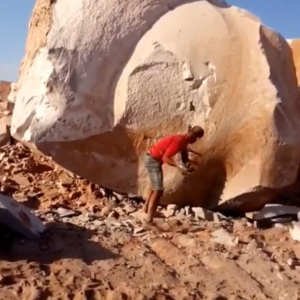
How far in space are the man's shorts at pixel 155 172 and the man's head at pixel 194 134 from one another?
0.34 m

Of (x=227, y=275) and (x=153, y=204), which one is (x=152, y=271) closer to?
(x=227, y=275)

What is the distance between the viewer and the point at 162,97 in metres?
5.22

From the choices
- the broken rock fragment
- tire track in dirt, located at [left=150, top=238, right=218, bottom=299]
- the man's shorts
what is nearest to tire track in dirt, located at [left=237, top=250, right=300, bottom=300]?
tire track in dirt, located at [left=150, top=238, right=218, bottom=299]

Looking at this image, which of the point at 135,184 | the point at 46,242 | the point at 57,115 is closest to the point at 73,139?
the point at 57,115

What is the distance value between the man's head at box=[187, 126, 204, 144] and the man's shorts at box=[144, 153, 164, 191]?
34 centimetres

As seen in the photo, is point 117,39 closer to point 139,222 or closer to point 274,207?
point 139,222

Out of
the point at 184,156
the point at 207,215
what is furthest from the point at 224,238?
the point at 184,156

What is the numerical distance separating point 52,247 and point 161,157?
129cm

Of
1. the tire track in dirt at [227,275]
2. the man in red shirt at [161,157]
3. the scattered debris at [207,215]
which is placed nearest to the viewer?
the tire track in dirt at [227,275]

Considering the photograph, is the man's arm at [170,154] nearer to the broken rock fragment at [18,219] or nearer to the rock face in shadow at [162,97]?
the rock face in shadow at [162,97]

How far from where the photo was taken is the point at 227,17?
5.48 metres

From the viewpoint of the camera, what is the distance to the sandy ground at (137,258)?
3.62 m

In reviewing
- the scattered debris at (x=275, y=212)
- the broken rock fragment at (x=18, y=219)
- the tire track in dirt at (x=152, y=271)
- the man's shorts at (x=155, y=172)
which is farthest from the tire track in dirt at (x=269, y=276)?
the broken rock fragment at (x=18, y=219)

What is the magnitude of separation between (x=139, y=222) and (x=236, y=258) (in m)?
1.01
